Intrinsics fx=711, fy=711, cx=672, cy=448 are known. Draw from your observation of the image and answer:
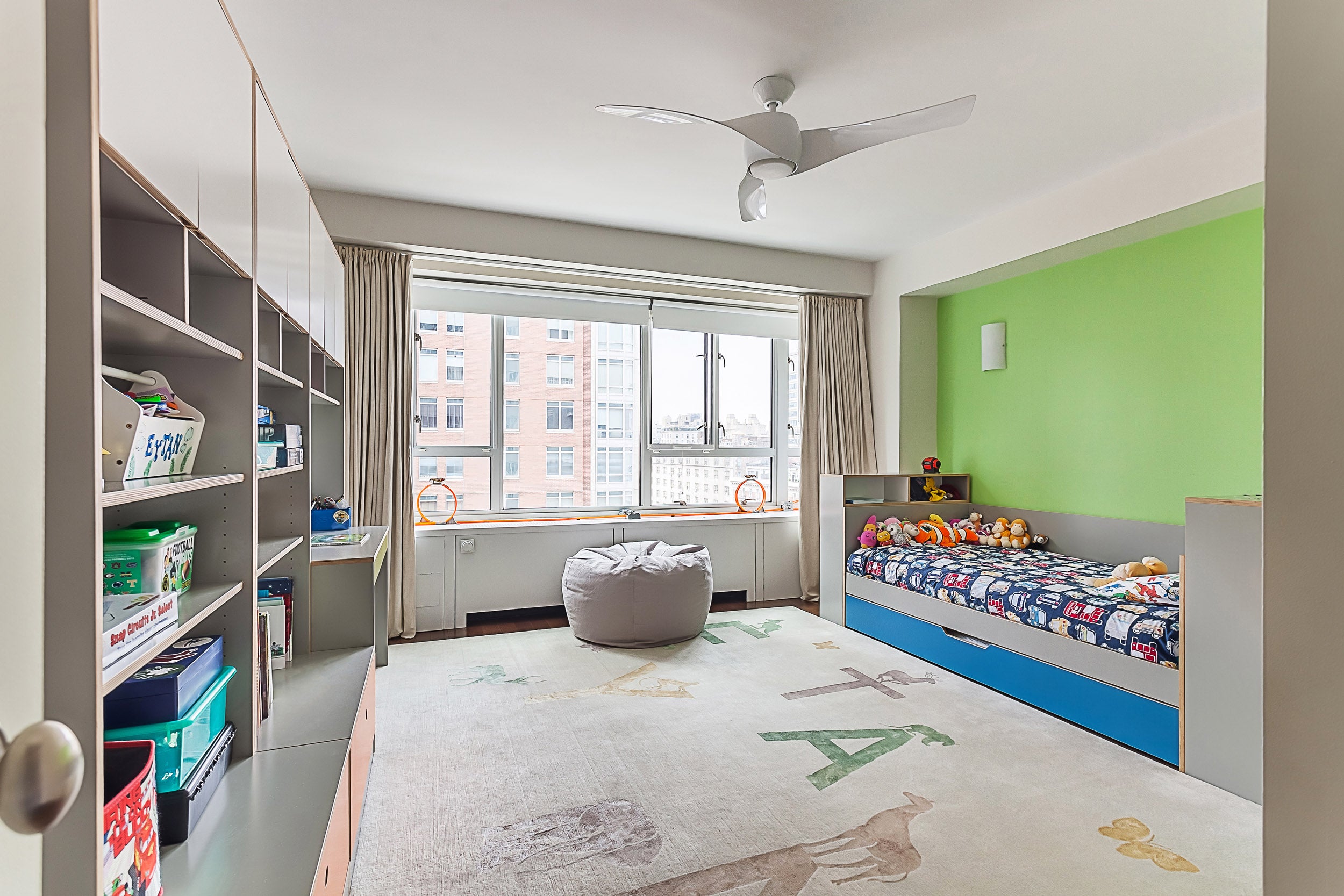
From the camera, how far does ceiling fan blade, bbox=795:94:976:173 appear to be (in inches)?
95.3

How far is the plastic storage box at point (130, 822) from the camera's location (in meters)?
0.97

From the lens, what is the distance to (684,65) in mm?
2674

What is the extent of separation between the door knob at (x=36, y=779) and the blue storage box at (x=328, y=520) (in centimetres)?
330

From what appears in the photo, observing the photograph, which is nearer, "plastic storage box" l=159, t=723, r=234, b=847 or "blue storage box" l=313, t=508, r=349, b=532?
"plastic storage box" l=159, t=723, r=234, b=847

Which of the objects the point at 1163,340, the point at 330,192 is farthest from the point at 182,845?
the point at 1163,340

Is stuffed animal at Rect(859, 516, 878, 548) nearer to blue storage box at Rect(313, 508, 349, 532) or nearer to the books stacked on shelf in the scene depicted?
blue storage box at Rect(313, 508, 349, 532)

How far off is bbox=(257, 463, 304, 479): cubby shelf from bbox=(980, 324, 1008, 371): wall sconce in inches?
168

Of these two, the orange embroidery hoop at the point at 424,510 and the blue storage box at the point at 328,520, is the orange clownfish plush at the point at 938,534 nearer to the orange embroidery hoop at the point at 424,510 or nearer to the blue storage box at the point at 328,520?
the orange embroidery hoop at the point at 424,510

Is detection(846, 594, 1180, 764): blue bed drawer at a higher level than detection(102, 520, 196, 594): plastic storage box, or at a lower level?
lower

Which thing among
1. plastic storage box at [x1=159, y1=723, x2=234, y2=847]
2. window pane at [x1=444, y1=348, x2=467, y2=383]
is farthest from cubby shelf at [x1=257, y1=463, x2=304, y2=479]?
window pane at [x1=444, y1=348, x2=467, y2=383]

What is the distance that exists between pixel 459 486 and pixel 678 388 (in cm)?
183

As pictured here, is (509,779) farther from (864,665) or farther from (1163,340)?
(1163,340)

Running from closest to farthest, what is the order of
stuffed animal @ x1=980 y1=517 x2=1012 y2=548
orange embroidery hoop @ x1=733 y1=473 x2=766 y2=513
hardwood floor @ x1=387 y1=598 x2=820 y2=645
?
hardwood floor @ x1=387 y1=598 x2=820 y2=645, stuffed animal @ x1=980 y1=517 x2=1012 y2=548, orange embroidery hoop @ x1=733 y1=473 x2=766 y2=513

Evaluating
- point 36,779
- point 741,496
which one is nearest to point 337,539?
point 36,779
